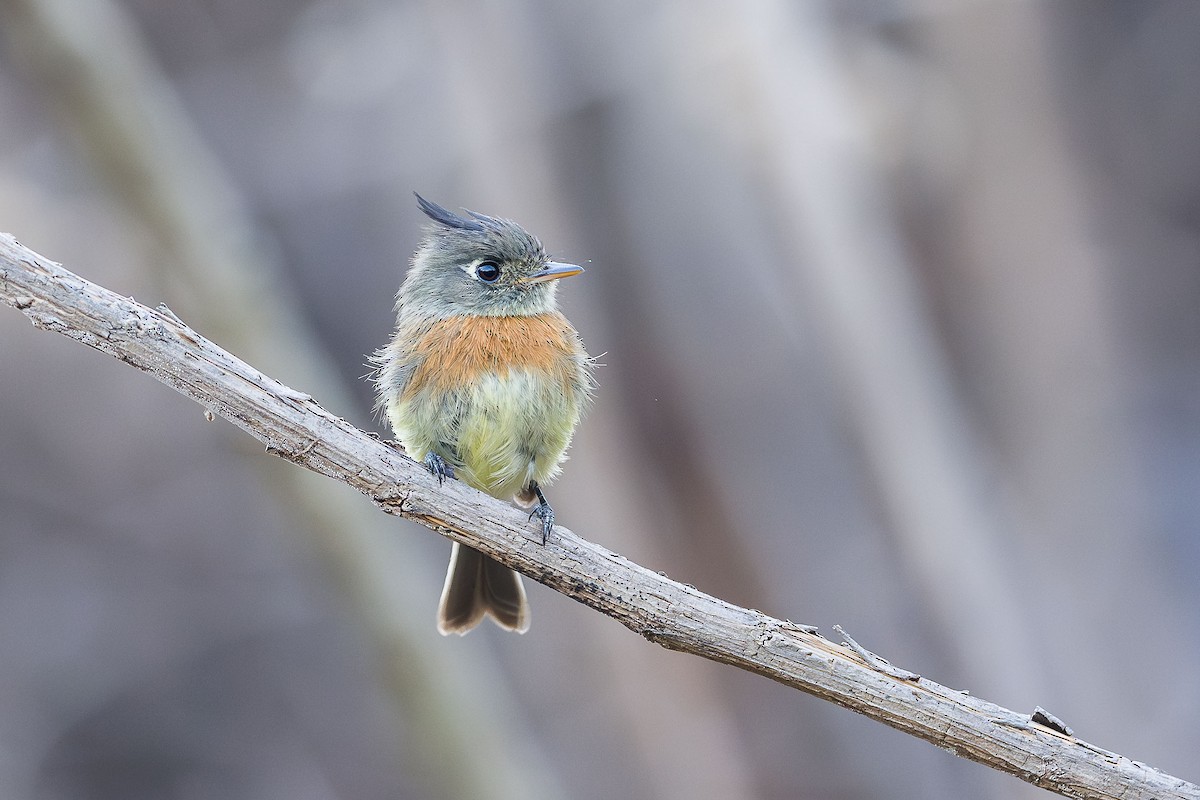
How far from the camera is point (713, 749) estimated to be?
6461 millimetres

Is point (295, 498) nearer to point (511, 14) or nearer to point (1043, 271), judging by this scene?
point (511, 14)

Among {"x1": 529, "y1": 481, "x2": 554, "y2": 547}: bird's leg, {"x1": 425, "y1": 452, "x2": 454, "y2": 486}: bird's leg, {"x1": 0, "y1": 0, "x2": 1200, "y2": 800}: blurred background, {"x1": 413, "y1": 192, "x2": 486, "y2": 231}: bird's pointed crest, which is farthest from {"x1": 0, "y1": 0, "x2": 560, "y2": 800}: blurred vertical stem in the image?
{"x1": 529, "y1": 481, "x2": 554, "y2": 547}: bird's leg

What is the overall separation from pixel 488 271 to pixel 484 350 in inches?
14.9

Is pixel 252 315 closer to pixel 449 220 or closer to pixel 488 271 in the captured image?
pixel 449 220

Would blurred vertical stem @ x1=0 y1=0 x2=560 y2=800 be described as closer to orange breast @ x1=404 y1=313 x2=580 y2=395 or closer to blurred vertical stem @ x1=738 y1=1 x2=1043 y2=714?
orange breast @ x1=404 y1=313 x2=580 y2=395

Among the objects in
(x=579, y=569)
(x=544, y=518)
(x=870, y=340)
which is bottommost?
(x=579, y=569)

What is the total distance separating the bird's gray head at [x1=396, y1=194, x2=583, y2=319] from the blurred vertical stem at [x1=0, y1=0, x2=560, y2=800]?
5.72ft

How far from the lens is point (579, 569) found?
8.29 ft

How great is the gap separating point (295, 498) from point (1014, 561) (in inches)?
155

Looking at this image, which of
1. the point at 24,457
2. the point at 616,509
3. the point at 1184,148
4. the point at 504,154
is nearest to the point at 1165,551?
the point at 1184,148

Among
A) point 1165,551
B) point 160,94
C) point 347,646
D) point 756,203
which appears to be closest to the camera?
point 160,94

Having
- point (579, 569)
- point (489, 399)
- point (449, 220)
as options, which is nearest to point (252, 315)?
point (449, 220)

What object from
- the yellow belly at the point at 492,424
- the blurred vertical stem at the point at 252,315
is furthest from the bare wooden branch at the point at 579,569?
the blurred vertical stem at the point at 252,315

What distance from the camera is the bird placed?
322cm
